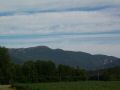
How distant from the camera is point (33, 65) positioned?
83875mm

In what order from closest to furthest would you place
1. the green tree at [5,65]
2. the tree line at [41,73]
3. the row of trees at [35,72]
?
1. the tree line at [41,73]
2. the row of trees at [35,72]
3. the green tree at [5,65]

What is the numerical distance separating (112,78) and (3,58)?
2260 centimetres

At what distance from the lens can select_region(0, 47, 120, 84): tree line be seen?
2854 inches

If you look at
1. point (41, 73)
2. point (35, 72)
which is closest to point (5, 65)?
point (35, 72)

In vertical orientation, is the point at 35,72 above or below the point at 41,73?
above

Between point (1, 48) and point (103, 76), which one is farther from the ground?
point (1, 48)

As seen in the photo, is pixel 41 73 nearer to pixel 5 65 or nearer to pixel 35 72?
pixel 35 72

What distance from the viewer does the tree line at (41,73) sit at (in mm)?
72500

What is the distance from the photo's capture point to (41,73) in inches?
3231

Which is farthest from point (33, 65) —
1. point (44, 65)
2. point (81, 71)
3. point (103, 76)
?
point (103, 76)

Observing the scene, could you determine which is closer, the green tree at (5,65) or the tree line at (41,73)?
the tree line at (41,73)

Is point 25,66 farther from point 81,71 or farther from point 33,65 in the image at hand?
point 81,71

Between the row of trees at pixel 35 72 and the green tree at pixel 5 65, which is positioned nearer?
the row of trees at pixel 35 72

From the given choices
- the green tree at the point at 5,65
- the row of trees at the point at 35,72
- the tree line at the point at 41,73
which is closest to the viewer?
the tree line at the point at 41,73
